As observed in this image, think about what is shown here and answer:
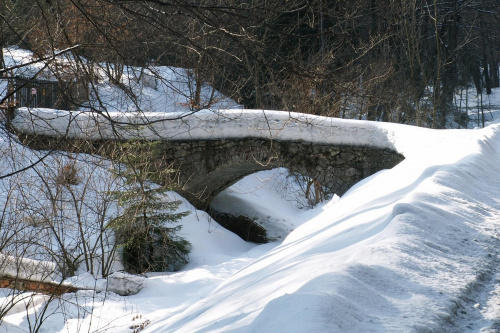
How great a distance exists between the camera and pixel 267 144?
1055cm

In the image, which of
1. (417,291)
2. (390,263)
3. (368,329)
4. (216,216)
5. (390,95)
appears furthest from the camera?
(390,95)

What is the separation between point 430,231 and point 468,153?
323 cm

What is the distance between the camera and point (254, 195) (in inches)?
596

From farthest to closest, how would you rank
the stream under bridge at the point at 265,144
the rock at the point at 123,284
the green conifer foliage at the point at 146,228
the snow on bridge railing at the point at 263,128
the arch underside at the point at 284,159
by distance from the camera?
the arch underside at the point at 284,159, the stream under bridge at the point at 265,144, the snow on bridge railing at the point at 263,128, the green conifer foliage at the point at 146,228, the rock at the point at 123,284

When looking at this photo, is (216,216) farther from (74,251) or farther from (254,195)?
(74,251)

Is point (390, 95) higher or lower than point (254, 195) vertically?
higher

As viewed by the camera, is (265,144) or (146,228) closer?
(146,228)

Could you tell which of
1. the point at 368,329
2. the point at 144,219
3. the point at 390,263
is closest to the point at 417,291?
the point at 390,263

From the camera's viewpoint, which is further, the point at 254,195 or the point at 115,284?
the point at 254,195

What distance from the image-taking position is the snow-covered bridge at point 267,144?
32.4 ft

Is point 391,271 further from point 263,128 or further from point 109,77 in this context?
point 263,128

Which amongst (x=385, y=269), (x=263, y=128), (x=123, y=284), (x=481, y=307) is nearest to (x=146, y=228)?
(x=123, y=284)

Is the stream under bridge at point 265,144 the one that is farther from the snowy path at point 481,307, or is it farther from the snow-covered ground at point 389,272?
the snowy path at point 481,307

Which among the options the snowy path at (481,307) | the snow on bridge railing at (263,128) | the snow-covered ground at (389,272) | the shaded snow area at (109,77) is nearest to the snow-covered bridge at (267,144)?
the snow on bridge railing at (263,128)
